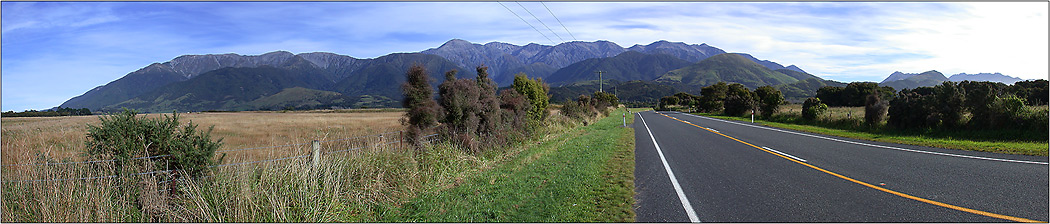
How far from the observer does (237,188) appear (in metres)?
5.33

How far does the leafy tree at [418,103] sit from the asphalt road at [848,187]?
5.23m

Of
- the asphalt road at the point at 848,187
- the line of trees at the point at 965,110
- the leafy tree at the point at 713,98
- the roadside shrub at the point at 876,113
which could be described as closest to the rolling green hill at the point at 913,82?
the leafy tree at the point at 713,98

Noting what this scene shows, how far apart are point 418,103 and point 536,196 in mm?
5899

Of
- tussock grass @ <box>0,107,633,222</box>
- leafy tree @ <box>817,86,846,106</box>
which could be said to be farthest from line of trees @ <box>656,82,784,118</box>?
tussock grass @ <box>0,107,633,222</box>

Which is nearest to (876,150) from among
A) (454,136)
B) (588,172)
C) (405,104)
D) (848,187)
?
(848,187)

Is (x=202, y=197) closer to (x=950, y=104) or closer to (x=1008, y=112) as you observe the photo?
(x=1008, y=112)

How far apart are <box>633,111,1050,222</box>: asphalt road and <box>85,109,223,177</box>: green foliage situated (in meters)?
5.64

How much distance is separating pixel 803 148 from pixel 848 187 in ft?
20.5

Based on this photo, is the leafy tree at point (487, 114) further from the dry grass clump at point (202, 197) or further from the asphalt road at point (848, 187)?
the dry grass clump at point (202, 197)

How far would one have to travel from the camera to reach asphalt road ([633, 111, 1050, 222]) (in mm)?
5086

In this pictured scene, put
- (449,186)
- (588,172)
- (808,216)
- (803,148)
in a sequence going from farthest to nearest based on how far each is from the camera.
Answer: (803,148), (588,172), (449,186), (808,216)

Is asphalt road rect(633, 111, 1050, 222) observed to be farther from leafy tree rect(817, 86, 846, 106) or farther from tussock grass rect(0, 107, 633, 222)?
leafy tree rect(817, 86, 846, 106)

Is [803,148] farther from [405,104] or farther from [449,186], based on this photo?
[405,104]

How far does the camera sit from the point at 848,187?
21.5 ft
